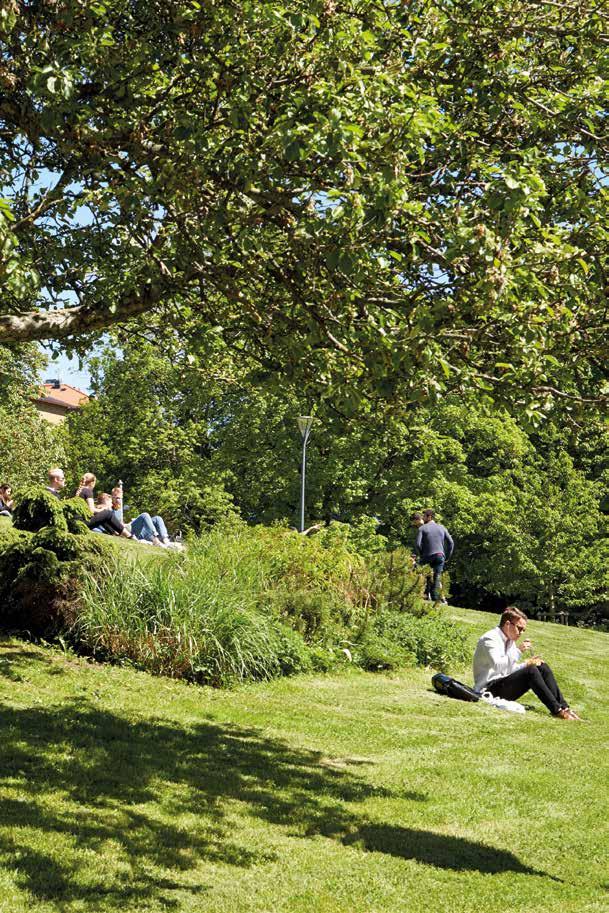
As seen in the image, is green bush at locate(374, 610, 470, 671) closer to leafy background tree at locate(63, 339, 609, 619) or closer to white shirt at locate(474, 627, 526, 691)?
white shirt at locate(474, 627, 526, 691)

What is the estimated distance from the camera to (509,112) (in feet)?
26.4

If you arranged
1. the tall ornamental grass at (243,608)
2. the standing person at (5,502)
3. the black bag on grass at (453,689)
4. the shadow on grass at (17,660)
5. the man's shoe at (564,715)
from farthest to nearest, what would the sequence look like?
the standing person at (5,502)
the black bag on grass at (453,689)
the man's shoe at (564,715)
the tall ornamental grass at (243,608)
the shadow on grass at (17,660)

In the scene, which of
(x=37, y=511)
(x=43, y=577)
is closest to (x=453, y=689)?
(x=43, y=577)

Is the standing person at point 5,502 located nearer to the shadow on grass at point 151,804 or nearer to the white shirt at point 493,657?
the white shirt at point 493,657

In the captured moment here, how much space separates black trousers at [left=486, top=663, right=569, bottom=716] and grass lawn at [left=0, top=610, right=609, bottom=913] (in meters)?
0.51

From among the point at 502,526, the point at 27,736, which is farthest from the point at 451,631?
the point at 502,526

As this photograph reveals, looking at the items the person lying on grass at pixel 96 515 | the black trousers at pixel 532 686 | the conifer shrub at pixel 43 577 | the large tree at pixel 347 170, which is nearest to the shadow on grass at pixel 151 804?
the conifer shrub at pixel 43 577

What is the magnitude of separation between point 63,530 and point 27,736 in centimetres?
414

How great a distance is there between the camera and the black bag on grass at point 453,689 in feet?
38.4

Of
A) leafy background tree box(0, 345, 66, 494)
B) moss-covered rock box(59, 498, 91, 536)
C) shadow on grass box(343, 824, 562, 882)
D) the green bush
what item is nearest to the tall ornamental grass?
the green bush

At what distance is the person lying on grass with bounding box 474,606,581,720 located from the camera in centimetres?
1144

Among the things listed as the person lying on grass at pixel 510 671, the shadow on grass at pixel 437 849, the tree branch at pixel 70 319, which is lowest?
the shadow on grass at pixel 437 849

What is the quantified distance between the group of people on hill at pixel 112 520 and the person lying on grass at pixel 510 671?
26.8ft

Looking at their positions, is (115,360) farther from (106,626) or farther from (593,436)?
(106,626)
